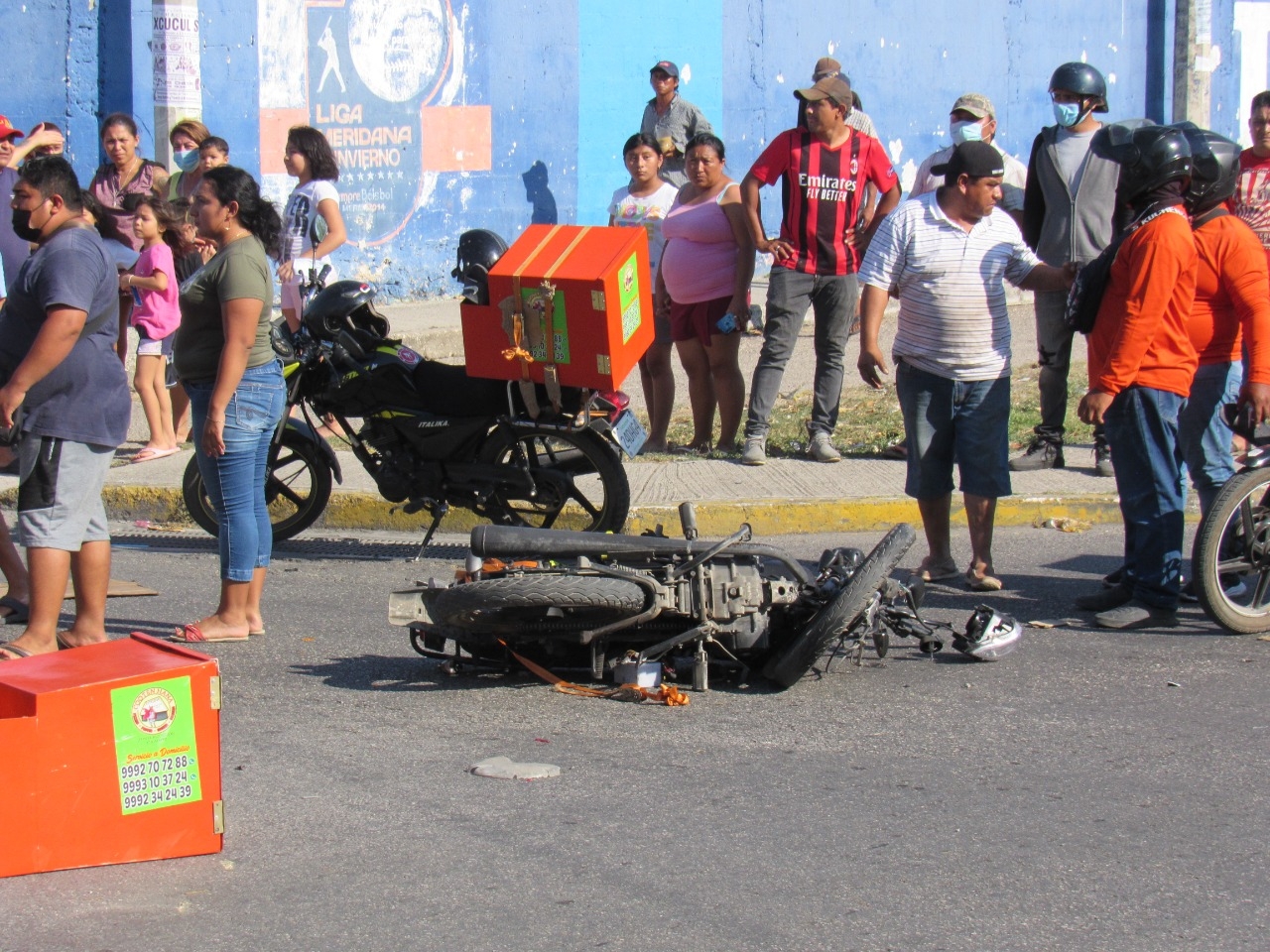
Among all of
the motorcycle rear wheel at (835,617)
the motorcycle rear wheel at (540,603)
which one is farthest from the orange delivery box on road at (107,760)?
the motorcycle rear wheel at (835,617)

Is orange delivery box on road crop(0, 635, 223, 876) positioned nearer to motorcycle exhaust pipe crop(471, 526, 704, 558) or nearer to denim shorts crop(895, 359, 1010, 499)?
motorcycle exhaust pipe crop(471, 526, 704, 558)

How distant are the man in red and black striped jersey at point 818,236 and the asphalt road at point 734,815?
3.43m

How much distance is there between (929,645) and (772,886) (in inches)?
83.2

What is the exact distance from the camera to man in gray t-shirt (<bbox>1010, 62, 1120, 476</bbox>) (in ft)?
28.2

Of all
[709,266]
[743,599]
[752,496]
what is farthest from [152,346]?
[743,599]

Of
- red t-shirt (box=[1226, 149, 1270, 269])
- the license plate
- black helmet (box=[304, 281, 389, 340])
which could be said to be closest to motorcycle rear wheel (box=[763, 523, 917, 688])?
the license plate

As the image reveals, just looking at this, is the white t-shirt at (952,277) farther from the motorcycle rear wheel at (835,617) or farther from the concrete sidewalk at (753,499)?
the concrete sidewalk at (753,499)

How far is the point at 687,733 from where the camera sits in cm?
480

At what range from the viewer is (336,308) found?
7.29m

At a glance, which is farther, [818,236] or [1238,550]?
[818,236]

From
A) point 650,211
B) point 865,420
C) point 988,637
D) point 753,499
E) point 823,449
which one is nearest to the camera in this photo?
point 988,637

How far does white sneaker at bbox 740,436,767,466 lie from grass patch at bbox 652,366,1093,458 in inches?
12.6

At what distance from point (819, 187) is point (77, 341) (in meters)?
4.84

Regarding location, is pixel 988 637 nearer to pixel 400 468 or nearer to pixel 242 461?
pixel 242 461
